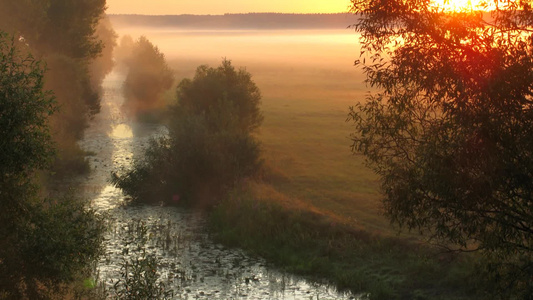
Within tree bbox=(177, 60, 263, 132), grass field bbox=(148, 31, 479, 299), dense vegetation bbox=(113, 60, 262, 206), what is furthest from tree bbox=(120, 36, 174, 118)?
dense vegetation bbox=(113, 60, 262, 206)

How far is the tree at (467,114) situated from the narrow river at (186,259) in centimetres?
1011

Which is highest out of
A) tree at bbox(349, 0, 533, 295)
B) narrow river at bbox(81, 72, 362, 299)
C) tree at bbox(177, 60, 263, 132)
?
tree at bbox(349, 0, 533, 295)

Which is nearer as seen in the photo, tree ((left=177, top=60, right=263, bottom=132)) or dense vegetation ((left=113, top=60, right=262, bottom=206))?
dense vegetation ((left=113, top=60, right=262, bottom=206))

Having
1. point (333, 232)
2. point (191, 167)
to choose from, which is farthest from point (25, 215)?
point (191, 167)

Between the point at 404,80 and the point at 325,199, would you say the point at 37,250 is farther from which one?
the point at 325,199

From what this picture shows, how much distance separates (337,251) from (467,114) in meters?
15.3

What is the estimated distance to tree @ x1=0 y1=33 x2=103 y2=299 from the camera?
18.0m

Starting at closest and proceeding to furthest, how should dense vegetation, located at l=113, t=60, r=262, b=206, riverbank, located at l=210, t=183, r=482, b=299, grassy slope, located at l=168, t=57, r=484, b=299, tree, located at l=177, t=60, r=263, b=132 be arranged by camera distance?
riverbank, located at l=210, t=183, r=482, b=299 → grassy slope, located at l=168, t=57, r=484, b=299 → dense vegetation, located at l=113, t=60, r=262, b=206 → tree, located at l=177, t=60, r=263, b=132

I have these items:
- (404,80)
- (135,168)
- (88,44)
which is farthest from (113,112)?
(404,80)

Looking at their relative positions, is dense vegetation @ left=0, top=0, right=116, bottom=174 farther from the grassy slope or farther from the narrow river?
the grassy slope

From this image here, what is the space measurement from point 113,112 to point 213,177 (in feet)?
142

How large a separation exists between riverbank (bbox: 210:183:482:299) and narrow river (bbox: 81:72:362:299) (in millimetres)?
1045

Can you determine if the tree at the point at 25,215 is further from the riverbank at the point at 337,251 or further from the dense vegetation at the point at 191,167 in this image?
the dense vegetation at the point at 191,167

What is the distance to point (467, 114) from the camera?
16.0 meters
